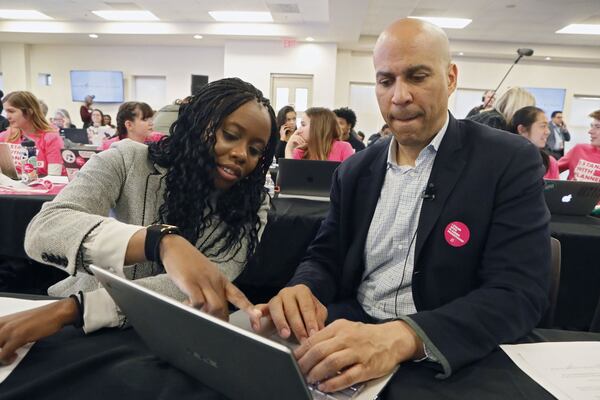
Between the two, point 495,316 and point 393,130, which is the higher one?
point 393,130

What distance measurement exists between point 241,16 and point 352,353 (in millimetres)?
7962

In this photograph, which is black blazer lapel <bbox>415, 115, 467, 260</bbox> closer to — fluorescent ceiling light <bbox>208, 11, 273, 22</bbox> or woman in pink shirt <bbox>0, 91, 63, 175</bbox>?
woman in pink shirt <bbox>0, 91, 63, 175</bbox>

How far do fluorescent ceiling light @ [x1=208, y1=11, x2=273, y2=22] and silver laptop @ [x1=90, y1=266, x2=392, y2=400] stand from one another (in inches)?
299

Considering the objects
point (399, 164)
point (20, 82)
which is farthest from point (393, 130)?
point (20, 82)

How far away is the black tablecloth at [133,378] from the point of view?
0.53m

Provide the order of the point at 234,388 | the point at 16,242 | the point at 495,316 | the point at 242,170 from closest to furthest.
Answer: the point at 234,388 → the point at 495,316 → the point at 242,170 → the point at 16,242

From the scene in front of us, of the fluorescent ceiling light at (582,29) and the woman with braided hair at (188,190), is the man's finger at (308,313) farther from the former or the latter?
the fluorescent ceiling light at (582,29)

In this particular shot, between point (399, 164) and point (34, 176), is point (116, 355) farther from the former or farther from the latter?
point (34, 176)

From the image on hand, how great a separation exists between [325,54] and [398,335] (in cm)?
856

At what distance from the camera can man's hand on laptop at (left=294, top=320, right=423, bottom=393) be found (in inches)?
22.1

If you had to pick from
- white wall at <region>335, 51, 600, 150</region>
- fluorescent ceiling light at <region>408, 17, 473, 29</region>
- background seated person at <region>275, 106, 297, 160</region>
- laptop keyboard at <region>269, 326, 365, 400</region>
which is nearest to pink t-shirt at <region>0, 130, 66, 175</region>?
background seated person at <region>275, 106, 297, 160</region>

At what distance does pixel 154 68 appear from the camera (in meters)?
9.69

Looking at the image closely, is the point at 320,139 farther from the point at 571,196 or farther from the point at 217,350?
the point at 217,350

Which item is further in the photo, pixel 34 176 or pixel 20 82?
pixel 20 82
